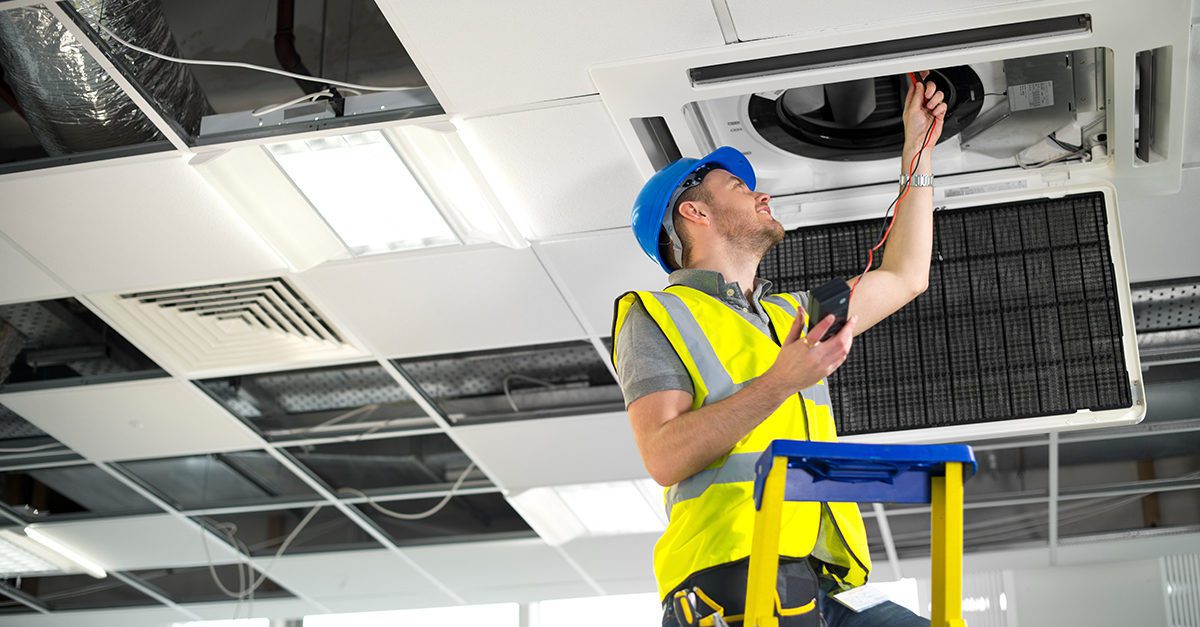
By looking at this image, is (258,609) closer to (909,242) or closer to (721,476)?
(909,242)

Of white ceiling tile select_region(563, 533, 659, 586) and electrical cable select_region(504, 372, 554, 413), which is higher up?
electrical cable select_region(504, 372, 554, 413)

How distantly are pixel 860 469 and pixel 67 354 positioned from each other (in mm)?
3280

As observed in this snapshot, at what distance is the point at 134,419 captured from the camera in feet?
13.9

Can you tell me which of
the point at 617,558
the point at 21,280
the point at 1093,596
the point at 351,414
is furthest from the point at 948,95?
the point at 1093,596

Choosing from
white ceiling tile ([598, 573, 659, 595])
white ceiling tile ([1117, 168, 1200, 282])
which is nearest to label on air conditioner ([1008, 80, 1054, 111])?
white ceiling tile ([1117, 168, 1200, 282])

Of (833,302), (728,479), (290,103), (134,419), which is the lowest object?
(728,479)

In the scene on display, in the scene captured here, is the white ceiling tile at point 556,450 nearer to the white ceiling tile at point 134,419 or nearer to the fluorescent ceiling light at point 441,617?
the white ceiling tile at point 134,419

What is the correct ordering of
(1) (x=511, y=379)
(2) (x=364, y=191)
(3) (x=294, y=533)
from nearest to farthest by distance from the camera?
1. (2) (x=364, y=191)
2. (1) (x=511, y=379)
3. (3) (x=294, y=533)

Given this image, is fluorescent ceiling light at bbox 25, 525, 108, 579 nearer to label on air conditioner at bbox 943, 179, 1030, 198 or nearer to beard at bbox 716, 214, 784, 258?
beard at bbox 716, 214, 784, 258

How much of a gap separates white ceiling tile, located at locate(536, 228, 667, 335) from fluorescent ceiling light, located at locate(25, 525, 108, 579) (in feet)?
9.55

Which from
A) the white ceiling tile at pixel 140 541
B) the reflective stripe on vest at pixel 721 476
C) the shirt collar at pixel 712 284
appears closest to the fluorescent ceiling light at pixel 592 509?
the white ceiling tile at pixel 140 541

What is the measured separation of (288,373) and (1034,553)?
3180 mm

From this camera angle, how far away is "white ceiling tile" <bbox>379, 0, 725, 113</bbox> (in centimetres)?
240

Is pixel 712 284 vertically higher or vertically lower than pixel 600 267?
lower
